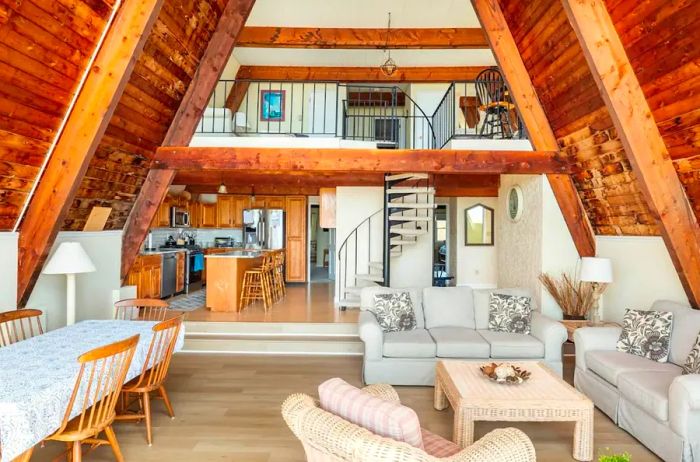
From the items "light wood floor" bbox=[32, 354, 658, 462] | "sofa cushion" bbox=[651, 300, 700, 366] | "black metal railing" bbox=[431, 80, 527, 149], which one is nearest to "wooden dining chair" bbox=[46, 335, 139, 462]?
"light wood floor" bbox=[32, 354, 658, 462]

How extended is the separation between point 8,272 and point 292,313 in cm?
362

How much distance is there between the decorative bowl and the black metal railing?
3.40m

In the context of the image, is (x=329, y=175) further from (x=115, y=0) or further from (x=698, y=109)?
(x=698, y=109)

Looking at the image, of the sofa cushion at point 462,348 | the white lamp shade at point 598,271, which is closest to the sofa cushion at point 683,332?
the white lamp shade at point 598,271

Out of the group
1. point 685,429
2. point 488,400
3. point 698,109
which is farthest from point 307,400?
point 698,109

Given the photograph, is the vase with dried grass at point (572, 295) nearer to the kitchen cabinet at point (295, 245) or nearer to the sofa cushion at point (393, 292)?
the sofa cushion at point (393, 292)

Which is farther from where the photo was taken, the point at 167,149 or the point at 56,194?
the point at 167,149

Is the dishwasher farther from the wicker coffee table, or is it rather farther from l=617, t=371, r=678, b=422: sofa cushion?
l=617, t=371, r=678, b=422: sofa cushion

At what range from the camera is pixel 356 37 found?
6.72 meters

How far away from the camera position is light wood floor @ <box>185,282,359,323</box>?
6.06 m

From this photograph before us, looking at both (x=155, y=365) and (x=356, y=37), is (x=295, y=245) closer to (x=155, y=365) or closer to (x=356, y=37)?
(x=356, y=37)

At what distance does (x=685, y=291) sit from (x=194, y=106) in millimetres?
5573

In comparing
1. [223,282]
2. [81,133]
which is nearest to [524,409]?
[81,133]

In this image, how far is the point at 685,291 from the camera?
4.05 metres
